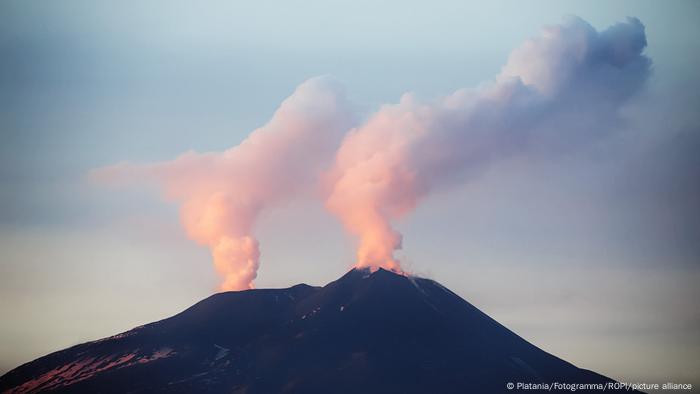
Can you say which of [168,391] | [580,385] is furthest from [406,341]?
[168,391]

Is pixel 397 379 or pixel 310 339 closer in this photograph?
pixel 397 379

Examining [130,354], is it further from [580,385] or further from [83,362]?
[580,385]

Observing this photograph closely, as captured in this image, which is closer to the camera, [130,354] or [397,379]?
[397,379]

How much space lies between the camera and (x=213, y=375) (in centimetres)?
18925

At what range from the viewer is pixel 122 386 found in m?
184

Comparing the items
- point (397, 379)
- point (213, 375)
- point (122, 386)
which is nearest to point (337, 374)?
point (397, 379)

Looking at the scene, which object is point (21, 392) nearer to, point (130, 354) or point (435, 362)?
point (130, 354)

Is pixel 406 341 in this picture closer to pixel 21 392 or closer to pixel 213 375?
pixel 213 375

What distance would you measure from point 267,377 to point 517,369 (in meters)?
47.6

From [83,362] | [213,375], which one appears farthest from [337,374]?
[83,362]

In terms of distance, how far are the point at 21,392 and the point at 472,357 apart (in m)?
88.4

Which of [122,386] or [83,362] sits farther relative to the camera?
[83,362]

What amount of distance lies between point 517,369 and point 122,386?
74.4 m

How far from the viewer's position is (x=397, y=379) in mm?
182125
